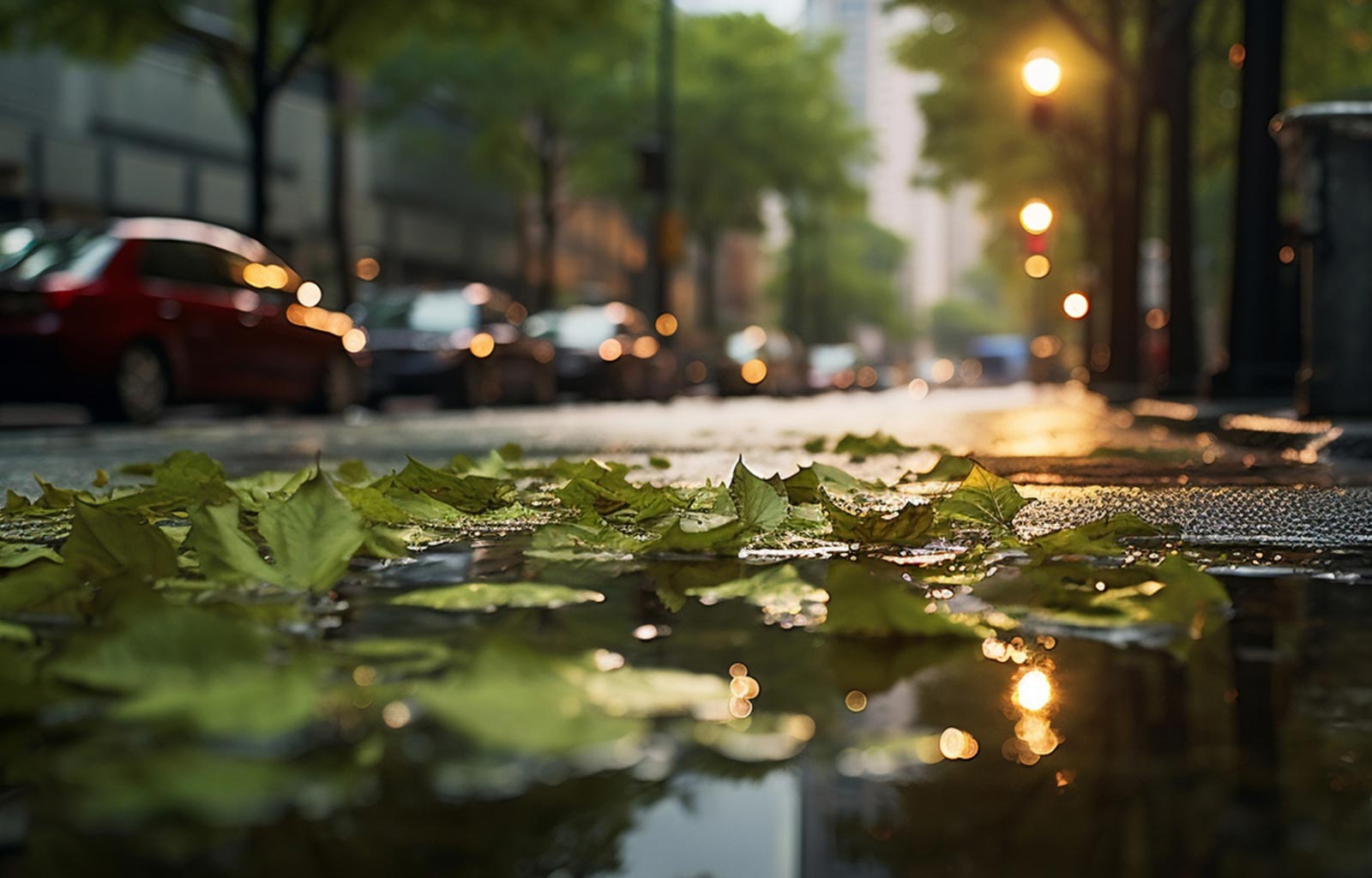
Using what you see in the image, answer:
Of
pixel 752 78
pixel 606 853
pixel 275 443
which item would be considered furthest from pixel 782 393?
pixel 606 853

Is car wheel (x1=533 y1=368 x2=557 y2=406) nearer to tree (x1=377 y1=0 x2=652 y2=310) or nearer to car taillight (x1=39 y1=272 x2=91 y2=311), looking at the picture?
car taillight (x1=39 y1=272 x2=91 y2=311)

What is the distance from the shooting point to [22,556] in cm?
264

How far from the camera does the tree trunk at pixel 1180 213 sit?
17531 millimetres

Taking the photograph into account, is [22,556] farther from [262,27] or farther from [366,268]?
[366,268]

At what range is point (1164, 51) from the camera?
18.8 meters

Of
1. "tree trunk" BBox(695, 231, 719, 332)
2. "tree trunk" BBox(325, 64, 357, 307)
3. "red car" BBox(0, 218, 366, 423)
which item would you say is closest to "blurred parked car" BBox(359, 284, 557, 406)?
"red car" BBox(0, 218, 366, 423)

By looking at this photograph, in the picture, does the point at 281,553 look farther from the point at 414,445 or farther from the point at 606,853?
the point at 414,445

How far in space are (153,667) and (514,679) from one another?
0.33m

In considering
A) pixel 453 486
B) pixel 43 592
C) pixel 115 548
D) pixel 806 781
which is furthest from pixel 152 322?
pixel 806 781

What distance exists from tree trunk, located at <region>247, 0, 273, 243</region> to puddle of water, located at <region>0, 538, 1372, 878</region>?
18639mm

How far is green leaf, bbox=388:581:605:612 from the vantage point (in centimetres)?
230

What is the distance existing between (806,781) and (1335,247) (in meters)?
7.09

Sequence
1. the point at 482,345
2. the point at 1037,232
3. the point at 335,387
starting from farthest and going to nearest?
the point at 1037,232, the point at 482,345, the point at 335,387

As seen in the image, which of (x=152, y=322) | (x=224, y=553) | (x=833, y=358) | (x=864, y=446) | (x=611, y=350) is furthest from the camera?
(x=833, y=358)
